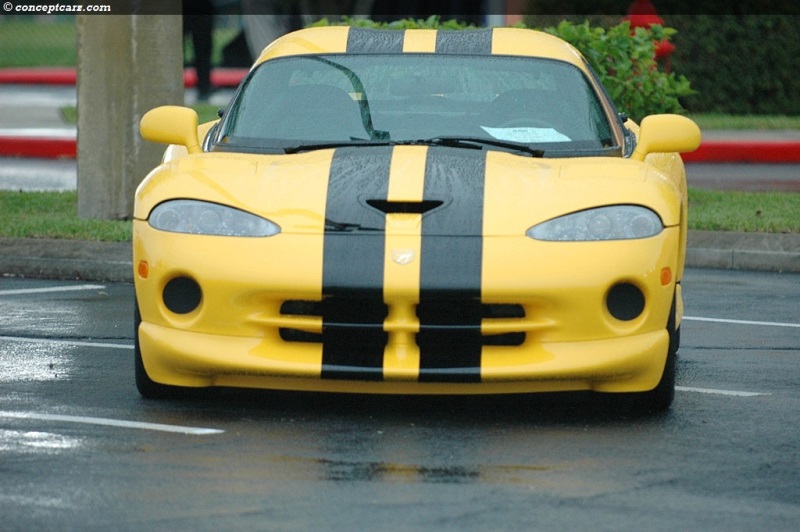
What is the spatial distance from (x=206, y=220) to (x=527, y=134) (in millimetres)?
1515

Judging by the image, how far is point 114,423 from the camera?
596 cm

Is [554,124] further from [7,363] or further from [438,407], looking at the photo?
[7,363]

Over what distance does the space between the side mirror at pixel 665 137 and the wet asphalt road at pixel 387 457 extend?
3.18 ft

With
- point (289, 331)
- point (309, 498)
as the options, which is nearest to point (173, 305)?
point (289, 331)

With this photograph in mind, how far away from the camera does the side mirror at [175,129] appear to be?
23.0 ft

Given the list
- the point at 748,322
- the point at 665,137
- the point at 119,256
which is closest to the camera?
the point at 665,137

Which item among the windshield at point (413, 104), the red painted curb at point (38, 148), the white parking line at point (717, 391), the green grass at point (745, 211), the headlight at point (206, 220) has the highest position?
the windshield at point (413, 104)

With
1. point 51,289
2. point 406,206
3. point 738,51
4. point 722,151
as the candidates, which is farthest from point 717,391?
point 738,51

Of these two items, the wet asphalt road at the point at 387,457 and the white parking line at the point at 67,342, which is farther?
the white parking line at the point at 67,342

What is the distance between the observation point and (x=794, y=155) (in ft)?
62.5

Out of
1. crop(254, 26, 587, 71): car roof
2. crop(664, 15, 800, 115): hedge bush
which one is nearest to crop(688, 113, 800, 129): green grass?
Answer: crop(664, 15, 800, 115): hedge bush

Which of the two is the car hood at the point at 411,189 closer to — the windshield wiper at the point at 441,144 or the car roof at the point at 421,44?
the windshield wiper at the point at 441,144

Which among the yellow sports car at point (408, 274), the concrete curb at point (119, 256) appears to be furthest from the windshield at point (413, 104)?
the concrete curb at point (119, 256)

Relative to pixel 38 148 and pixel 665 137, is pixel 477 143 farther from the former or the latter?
pixel 38 148
